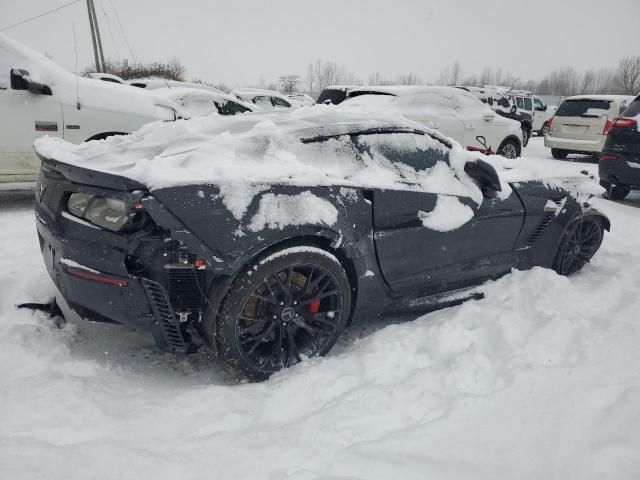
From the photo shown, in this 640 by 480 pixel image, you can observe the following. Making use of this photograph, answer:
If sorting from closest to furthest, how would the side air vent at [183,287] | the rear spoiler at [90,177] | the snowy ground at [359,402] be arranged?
1. the snowy ground at [359,402]
2. the rear spoiler at [90,177]
3. the side air vent at [183,287]

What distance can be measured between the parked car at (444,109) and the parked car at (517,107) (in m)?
3.06

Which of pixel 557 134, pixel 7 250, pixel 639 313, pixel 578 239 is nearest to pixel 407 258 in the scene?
pixel 639 313

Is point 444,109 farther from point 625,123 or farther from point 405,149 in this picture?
point 405,149

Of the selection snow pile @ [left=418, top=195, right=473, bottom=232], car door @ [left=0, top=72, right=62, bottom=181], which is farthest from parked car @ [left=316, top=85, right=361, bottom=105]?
snow pile @ [left=418, top=195, right=473, bottom=232]

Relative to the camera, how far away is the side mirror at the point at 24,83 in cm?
503

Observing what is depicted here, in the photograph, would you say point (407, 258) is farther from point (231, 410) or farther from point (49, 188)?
point (49, 188)

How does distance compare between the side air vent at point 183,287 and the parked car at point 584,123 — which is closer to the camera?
the side air vent at point 183,287

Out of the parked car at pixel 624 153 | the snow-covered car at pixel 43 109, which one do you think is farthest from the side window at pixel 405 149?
the parked car at pixel 624 153

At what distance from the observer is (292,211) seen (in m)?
2.44

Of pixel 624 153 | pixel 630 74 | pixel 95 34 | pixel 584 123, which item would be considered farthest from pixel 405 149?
pixel 630 74

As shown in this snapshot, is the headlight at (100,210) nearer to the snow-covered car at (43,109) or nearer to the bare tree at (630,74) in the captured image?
the snow-covered car at (43,109)

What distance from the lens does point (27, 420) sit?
2.04 m

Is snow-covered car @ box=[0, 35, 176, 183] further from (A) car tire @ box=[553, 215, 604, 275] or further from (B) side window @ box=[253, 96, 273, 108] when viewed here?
(B) side window @ box=[253, 96, 273, 108]

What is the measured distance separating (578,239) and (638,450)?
249 cm
